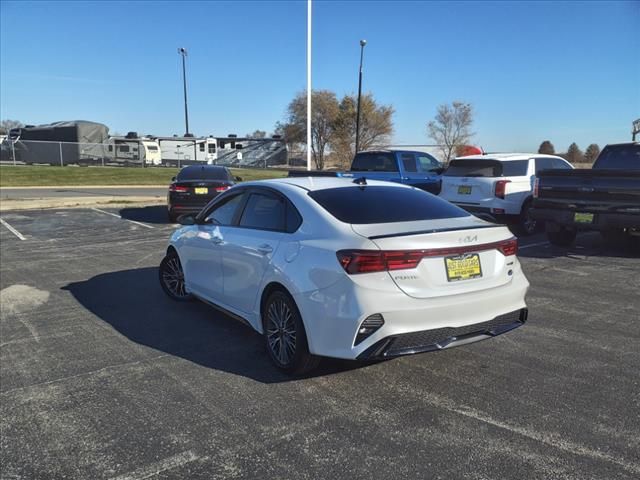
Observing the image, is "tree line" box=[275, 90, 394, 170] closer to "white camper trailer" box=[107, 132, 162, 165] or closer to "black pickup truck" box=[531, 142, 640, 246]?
"white camper trailer" box=[107, 132, 162, 165]

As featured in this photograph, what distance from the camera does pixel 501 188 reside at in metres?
10.8

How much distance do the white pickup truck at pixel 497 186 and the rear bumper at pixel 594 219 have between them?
→ 1328 millimetres

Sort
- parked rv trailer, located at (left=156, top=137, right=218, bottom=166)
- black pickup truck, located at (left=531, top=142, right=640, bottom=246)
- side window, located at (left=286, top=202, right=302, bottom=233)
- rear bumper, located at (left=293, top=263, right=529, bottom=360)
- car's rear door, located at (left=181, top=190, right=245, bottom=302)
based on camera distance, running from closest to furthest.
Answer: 1. rear bumper, located at (left=293, top=263, right=529, bottom=360)
2. side window, located at (left=286, top=202, right=302, bottom=233)
3. car's rear door, located at (left=181, top=190, right=245, bottom=302)
4. black pickup truck, located at (left=531, top=142, right=640, bottom=246)
5. parked rv trailer, located at (left=156, top=137, right=218, bottom=166)

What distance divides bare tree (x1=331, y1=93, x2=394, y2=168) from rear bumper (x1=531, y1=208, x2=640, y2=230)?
104ft

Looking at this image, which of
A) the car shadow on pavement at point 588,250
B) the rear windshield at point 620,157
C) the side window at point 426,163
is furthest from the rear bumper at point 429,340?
the side window at point 426,163

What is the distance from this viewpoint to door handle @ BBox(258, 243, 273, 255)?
14.4 feet

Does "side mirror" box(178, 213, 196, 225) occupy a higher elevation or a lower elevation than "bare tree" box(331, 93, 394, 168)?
lower

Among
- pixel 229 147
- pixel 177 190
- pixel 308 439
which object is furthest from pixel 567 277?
pixel 229 147

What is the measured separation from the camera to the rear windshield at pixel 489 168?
11.1 metres

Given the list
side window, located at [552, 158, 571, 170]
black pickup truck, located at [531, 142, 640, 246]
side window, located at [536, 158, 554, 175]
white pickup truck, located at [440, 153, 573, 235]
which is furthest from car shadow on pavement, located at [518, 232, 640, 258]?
side window, located at [552, 158, 571, 170]

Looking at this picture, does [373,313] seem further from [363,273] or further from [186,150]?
[186,150]

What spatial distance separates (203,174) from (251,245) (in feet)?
32.9

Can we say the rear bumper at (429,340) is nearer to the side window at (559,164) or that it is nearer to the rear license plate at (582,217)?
the rear license plate at (582,217)

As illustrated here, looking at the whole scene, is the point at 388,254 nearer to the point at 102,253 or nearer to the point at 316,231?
the point at 316,231
